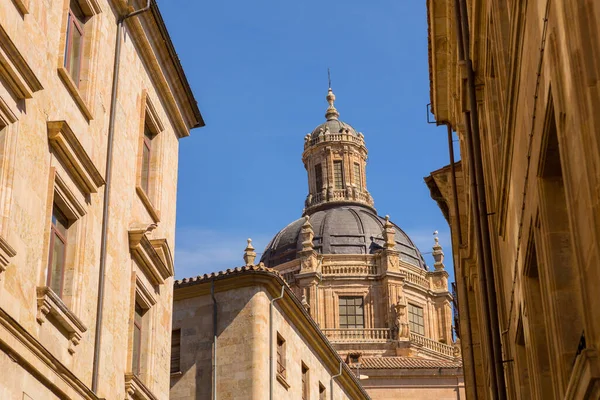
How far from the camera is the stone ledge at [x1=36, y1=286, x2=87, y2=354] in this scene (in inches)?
553

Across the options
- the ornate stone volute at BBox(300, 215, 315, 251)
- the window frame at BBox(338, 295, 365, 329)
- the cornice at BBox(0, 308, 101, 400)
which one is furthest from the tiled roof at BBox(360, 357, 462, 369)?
the cornice at BBox(0, 308, 101, 400)

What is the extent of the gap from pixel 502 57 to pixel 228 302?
18849 mm

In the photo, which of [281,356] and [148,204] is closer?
[148,204]

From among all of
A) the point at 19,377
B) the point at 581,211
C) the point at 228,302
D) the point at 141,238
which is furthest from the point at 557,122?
the point at 228,302

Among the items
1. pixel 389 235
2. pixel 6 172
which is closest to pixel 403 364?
pixel 389 235

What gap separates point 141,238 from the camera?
18.3 m

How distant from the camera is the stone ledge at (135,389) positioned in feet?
57.5

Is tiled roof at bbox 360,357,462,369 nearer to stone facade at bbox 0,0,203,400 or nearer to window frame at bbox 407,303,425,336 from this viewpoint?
window frame at bbox 407,303,425,336

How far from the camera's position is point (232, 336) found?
1164 inches

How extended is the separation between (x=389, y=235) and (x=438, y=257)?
20.8ft

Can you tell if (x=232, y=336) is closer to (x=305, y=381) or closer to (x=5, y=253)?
(x=305, y=381)

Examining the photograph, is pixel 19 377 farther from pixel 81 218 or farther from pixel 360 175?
pixel 360 175

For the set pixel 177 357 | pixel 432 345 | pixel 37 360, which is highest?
pixel 432 345

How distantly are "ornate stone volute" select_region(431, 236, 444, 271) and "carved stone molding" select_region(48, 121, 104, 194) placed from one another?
72.0 meters
